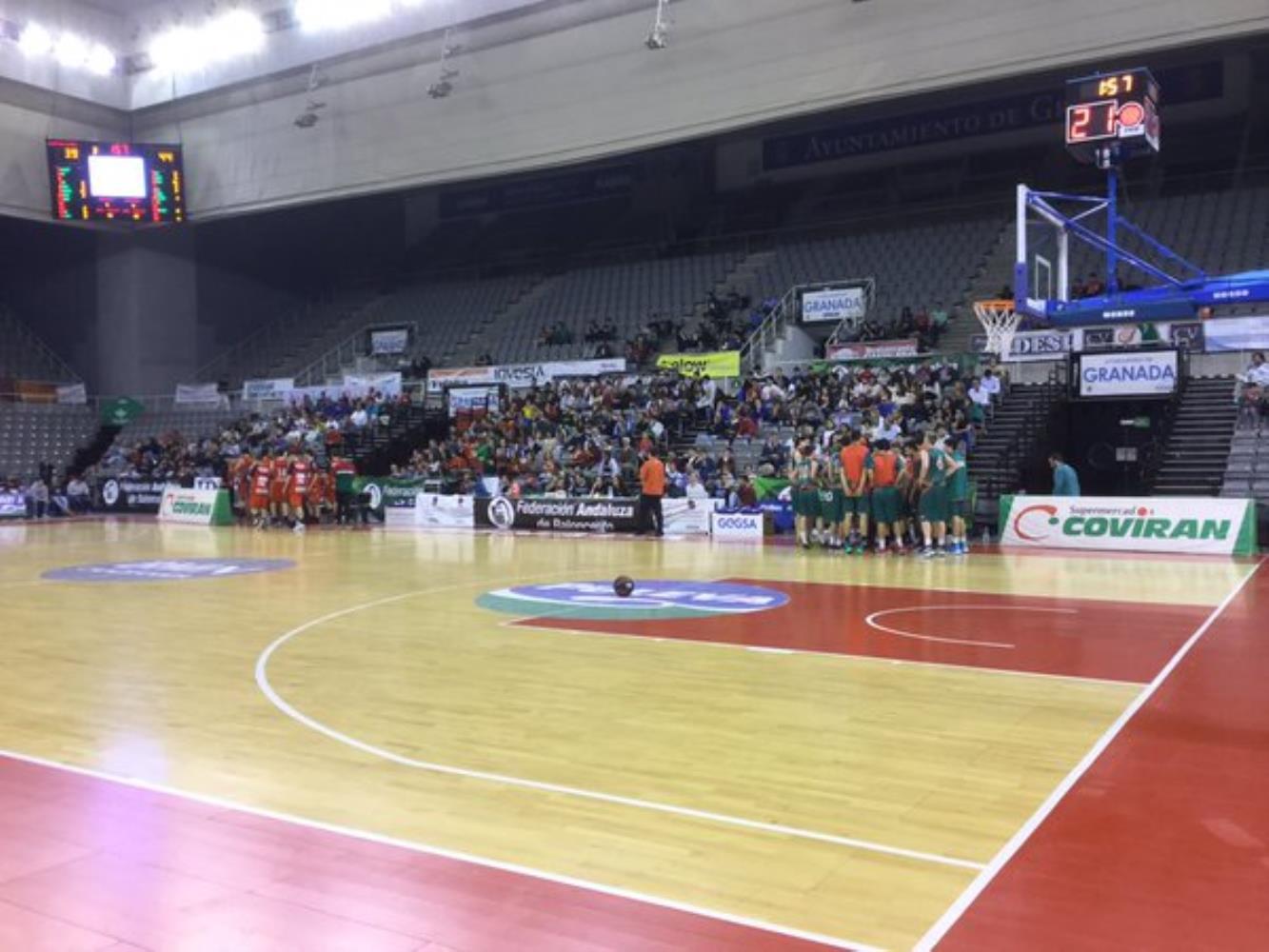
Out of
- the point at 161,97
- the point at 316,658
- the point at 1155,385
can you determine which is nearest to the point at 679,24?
the point at 1155,385

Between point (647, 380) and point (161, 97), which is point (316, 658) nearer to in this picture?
point (647, 380)

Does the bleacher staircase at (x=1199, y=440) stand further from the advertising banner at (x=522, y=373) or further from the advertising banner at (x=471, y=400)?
the advertising banner at (x=471, y=400)

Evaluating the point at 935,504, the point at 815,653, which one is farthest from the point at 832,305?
the point at 815,653

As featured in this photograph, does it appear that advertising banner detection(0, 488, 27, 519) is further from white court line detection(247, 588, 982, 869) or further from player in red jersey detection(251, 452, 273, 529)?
white court line detection(247, 588, 982, 869)

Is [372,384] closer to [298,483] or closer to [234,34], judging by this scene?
[298,483]

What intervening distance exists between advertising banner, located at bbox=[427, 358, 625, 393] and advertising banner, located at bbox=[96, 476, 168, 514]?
810cm

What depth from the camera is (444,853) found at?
398cm

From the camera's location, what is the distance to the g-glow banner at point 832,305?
1100 inches

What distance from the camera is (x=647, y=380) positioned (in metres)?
26.1

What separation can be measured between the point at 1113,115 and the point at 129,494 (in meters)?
26.9

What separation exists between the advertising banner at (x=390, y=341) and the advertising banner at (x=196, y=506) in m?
10.9

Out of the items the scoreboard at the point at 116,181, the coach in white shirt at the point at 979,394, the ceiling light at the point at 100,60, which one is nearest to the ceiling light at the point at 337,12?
the scoreboard at the point at 116,181

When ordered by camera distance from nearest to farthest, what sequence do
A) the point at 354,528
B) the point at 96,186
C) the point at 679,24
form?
the point at 354,528
the point at 679,24
the point at 96,186

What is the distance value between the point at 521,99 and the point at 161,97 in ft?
42.9
